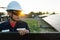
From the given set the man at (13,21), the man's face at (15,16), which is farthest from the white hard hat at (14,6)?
the man's face at (15,16)

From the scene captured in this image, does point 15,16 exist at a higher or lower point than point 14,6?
lower

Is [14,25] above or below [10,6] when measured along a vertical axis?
below

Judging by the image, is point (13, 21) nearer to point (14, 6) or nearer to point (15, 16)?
point (15, 16)

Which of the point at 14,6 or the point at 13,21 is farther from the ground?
the point at 14,6

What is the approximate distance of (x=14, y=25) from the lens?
15.8ft

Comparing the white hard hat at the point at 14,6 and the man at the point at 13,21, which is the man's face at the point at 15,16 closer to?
the man at the point at 13,21

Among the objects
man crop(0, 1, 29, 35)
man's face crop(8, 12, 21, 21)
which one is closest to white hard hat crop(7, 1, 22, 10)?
man crop(0, 1, 29, 35)

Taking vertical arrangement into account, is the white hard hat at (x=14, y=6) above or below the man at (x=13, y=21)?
above

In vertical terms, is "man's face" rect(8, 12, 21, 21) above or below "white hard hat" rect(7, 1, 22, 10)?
below

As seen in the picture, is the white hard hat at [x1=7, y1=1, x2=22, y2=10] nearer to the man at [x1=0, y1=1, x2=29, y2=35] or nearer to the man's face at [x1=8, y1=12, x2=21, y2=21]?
the man at [x1=0, y1=1, x2=29, y2=35]

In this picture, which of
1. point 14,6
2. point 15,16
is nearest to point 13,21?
point 15,16
